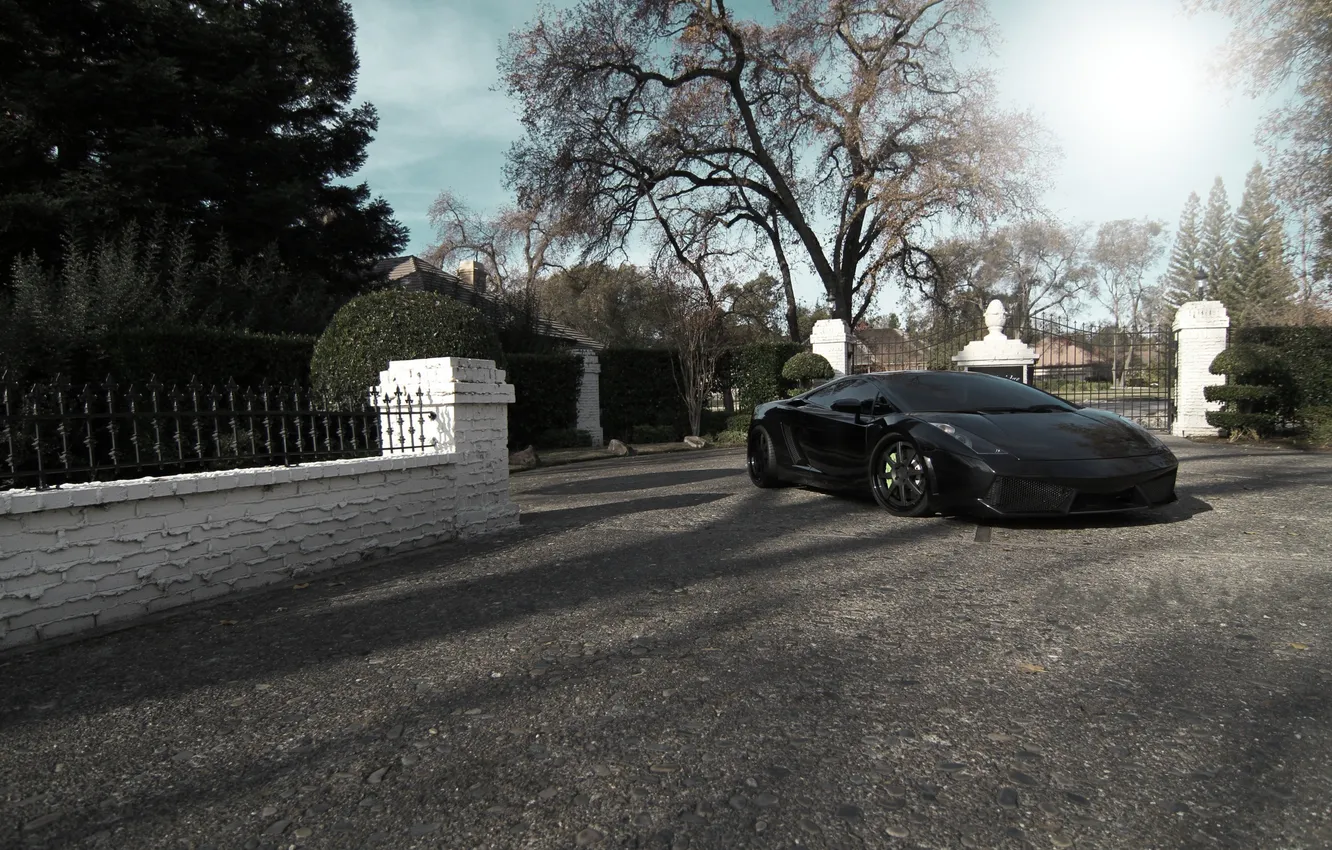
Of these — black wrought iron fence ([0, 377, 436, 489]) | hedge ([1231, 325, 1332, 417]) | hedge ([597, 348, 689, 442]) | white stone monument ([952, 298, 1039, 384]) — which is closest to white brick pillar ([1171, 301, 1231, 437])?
hedge ([1231, 325, 1332, 417])

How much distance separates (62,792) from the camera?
2252 mm

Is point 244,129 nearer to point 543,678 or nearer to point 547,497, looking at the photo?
point 547,497

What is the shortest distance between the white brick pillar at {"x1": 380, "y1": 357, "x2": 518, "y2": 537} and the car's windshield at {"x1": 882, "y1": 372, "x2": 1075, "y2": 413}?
336cm

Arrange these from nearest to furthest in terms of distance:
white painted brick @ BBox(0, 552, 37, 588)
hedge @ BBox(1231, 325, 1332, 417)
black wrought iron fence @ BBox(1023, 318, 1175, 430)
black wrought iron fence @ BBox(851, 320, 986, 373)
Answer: white painted brick @ BBox(0, 552, 37, 588) → hedge @ BBox(1231, 325, 1332, 417) → black wrought iron fence @ BBox(1023, 318, 1175, 430) → black wrought iron fence @ BBox(851, 320, 986, 373)

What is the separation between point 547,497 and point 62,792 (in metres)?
6.37

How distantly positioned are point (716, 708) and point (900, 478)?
387 cm

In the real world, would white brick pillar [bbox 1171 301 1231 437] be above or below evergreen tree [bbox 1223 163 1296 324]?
below

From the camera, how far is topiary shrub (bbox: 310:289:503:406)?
7188 millimetres

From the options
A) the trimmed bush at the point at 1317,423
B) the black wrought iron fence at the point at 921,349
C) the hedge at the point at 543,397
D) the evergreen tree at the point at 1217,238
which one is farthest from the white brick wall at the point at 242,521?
the evergreen tree at the point at 1217,238

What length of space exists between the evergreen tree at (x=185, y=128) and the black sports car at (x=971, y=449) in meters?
11.7

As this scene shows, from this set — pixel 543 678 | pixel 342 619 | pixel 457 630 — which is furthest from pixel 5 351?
pixel 543 678

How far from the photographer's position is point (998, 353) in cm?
1583

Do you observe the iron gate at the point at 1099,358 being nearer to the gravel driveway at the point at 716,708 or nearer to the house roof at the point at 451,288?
the house roof at the point at 451,288

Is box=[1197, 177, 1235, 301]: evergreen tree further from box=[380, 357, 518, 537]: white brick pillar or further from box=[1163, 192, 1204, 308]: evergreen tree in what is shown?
box=[380, 357, 518, 537]: white brick pillar
